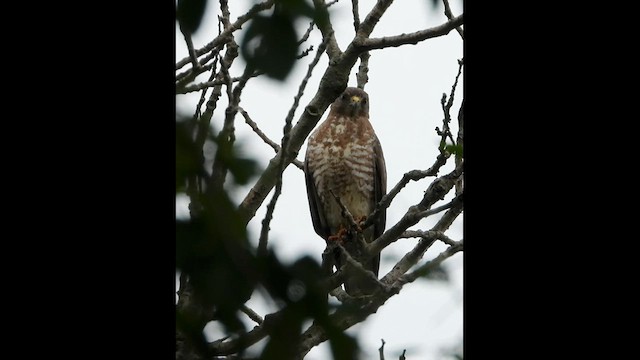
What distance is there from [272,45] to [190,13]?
11cm

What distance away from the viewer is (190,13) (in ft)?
2.78

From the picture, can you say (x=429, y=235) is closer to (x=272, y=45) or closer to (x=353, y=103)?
(x=272, y=45)

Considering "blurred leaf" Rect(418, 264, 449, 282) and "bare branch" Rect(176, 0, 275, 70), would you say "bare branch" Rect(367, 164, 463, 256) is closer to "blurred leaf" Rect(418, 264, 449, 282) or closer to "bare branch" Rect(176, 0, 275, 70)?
"bare branch" Rect(176, 0, 275, 70)

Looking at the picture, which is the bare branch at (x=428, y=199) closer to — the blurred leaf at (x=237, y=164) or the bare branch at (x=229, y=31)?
the bare branch at (x=229, y=31)

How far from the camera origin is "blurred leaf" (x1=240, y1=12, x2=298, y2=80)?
0.80 meters

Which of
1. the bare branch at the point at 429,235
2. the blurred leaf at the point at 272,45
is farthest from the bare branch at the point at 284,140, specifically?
the bare branch at the point at 429,235

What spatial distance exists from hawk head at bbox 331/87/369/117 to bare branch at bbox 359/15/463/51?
3.45 m

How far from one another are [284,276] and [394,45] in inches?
89.8

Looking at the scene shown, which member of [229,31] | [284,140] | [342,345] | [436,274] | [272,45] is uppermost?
[229,31]

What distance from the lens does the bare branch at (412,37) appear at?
9.17 ft

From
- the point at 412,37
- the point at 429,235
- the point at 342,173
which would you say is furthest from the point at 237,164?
the point at 342,173

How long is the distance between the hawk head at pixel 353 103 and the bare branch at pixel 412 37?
11.3 feet
